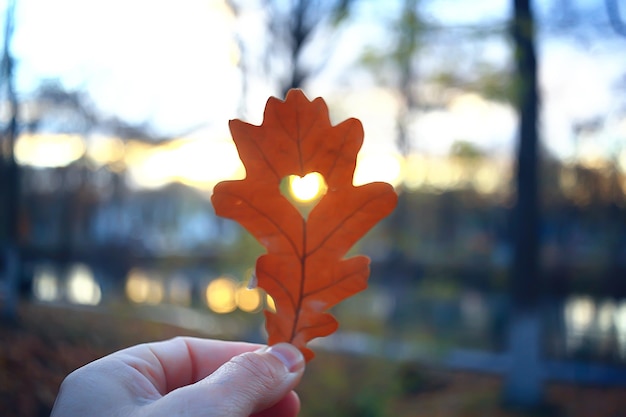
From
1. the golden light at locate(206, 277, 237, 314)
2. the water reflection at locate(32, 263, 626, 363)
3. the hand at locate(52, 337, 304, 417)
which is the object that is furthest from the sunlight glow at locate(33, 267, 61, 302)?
the hand at locate(52, 337, 304, 417)

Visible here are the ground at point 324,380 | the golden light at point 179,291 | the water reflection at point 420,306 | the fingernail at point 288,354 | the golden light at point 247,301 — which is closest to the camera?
the fingernail at point 288,354

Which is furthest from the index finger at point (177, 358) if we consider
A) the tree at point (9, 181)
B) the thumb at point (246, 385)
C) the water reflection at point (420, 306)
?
the water reflection at point (420, 306)

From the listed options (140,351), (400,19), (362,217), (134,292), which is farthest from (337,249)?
(134,292)

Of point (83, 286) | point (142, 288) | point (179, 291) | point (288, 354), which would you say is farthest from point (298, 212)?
point (179, 291)

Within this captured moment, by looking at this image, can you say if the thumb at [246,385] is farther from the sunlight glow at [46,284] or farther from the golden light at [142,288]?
the golden light at [142,288]

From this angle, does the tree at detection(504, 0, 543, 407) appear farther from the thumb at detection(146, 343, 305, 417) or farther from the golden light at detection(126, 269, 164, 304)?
the thumb at detection(146, 343, 305, 417)

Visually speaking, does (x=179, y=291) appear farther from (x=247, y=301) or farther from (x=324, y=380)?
(x=324, y=380)
